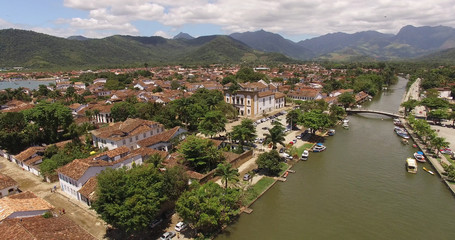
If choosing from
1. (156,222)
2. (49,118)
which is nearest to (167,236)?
(156,222)

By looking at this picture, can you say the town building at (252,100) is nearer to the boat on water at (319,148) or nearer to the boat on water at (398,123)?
the boat on water at (319,148)

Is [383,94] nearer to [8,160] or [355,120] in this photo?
[355,120]

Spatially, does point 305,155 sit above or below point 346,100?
below

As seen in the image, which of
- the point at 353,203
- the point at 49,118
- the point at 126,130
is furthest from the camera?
Answer: the point at 49,118

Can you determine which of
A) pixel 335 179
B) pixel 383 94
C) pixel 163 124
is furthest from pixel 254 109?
pixel 383 94

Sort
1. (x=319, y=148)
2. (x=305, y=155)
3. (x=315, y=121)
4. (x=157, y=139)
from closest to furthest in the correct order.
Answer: (x=305, y=155) < (x=157, y=139) < (x=319, y=148) < (x=315, y=121)

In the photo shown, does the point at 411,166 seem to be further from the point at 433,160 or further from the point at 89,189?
the point at 89,189

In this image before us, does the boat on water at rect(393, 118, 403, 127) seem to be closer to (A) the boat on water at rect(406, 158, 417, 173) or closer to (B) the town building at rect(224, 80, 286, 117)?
(A) the boat on water at rect(406, 158, 417, 173)
